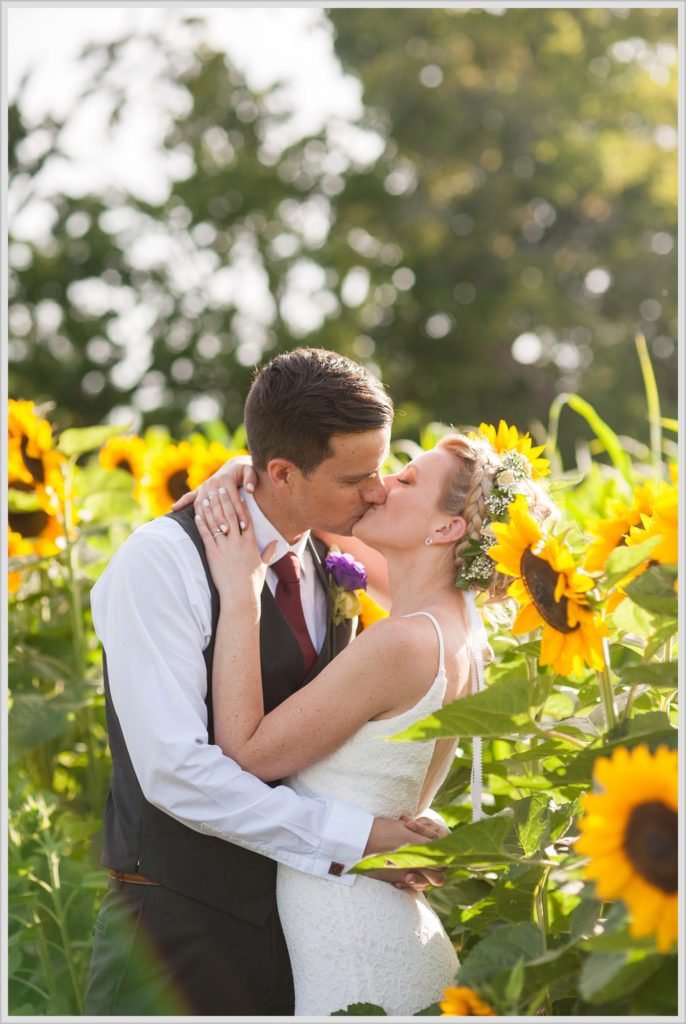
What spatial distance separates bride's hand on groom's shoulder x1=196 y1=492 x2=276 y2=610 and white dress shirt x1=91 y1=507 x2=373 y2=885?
0.05 meters

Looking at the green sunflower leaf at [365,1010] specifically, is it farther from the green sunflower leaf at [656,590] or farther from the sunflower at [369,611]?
the sunflower at [369,611]

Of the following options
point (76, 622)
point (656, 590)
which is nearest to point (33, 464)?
point (76, 622)

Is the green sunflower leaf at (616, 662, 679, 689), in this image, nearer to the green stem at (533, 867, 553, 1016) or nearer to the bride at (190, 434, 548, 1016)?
the green stem at (533, 867, 553, 1016)

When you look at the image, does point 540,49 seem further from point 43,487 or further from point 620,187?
point 43,487

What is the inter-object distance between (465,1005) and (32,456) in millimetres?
2624

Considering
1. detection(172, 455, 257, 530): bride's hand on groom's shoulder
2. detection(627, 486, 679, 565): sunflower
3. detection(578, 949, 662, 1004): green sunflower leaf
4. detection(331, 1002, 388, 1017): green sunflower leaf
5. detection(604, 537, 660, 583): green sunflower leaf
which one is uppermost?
detection(627, 486, 679, 565): sunflower

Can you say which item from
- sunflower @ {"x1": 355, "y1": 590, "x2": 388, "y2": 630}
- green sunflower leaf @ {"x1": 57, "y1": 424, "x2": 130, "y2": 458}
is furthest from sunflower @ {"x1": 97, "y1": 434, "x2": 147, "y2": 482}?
sunflower @ {"x1": 355, "y1": 590, "x2": 388, "y2": 630}

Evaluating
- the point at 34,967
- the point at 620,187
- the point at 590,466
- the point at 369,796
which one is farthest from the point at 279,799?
the point at 620,187

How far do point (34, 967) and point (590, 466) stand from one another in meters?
2.76

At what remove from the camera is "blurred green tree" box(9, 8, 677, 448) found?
1955 centimetres

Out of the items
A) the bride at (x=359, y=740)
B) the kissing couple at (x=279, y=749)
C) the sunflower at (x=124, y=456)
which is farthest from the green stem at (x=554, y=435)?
the sunflower at (x=124, y=456)

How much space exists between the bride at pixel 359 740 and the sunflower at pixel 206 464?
42.2 inches

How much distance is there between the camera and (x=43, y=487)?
3928mm

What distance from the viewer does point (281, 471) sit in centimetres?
281
